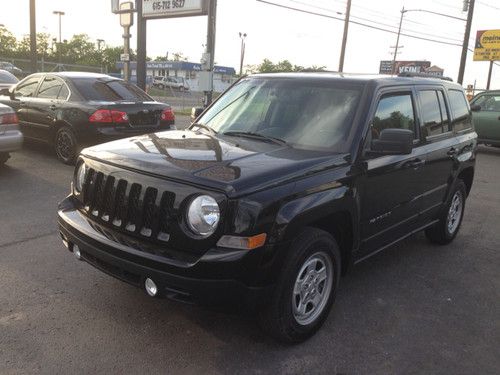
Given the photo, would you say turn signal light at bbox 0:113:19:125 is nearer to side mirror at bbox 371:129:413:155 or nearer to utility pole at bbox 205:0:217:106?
side mirror at bbox 371:129:413:155

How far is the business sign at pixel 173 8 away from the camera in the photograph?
1576cm

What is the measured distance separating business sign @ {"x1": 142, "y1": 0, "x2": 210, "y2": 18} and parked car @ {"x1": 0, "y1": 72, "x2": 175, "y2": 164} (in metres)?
7.25

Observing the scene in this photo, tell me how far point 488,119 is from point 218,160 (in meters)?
13.3

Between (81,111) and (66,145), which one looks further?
(66,145)

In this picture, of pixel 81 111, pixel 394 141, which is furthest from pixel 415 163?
pixel 81 111

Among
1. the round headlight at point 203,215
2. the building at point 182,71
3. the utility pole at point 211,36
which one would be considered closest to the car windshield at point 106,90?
the round headlight at point 203,215

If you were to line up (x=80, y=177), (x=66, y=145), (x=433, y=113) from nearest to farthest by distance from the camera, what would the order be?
(x=80, y=177) < (x=433, y=113) < (x=66, y=145)

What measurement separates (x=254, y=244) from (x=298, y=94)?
1737 mm

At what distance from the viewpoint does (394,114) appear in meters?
4.24

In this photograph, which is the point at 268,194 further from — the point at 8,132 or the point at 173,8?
the point at 173,8

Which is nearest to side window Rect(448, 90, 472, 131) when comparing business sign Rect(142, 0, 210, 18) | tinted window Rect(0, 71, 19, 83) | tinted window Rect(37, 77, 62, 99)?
tinted window Rect(37, 77, 62, 99)

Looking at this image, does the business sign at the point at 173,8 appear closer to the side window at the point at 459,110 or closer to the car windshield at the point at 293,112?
the side window at the point at 459,110

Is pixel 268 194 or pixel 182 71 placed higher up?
pixel 182 71

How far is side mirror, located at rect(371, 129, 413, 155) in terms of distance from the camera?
3.59 metres
